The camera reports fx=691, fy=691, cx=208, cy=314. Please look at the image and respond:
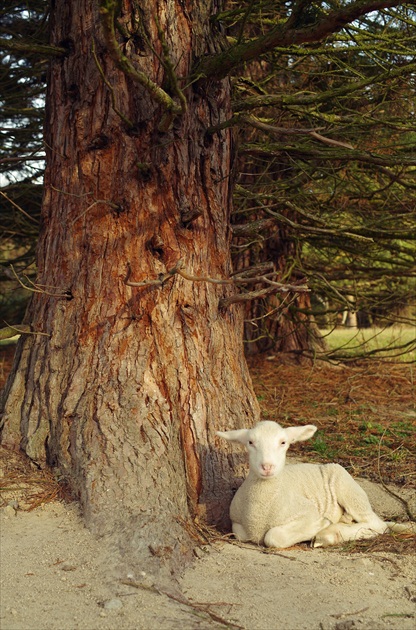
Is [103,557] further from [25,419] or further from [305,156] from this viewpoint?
[305,156]

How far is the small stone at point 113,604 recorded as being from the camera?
374 cm

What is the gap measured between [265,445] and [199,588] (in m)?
1.05

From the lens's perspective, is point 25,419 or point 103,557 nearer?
point 103,557

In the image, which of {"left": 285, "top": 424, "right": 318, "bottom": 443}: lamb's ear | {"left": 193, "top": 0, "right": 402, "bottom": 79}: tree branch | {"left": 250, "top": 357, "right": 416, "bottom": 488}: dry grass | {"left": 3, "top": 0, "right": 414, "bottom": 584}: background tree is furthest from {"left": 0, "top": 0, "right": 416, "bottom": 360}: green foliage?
{"left": 285, "top": 424, "right": 318, "bottom": 443}: lamb's ear

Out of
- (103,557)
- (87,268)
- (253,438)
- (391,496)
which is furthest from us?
(391,496)

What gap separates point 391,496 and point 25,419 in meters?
3.10

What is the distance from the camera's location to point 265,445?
4738 mm

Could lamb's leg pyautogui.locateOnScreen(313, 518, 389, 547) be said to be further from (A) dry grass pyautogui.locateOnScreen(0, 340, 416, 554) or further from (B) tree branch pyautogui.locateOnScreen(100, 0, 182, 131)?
(B) tree branch pyautogui.locateOnScreen(100, 0, 182, 131)

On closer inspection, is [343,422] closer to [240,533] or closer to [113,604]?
[240,533]

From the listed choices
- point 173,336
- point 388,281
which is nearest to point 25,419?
point 173,336

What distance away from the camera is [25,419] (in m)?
5.42

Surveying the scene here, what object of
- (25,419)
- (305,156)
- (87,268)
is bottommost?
(25,419)

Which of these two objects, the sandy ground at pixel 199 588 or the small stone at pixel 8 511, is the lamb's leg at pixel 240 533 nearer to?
the sandy ground at pixel 199 588

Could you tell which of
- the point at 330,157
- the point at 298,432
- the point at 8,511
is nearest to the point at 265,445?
the point at 298,432
